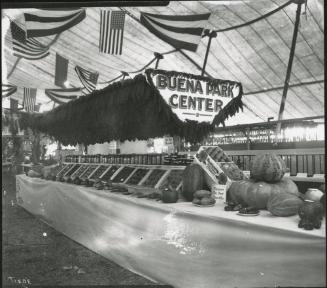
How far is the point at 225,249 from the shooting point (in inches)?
104

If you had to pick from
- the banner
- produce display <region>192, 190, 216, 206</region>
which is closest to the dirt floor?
produce display <region>192, 190, 216, 206</region>

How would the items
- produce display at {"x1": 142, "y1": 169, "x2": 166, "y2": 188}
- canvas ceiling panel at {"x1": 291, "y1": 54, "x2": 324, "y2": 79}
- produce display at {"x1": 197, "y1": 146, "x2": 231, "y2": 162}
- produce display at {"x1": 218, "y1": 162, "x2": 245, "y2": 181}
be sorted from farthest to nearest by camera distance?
canvas ceiling panel at {"x1": 291, "y1": 54, "x2": 324, "y2": 79}, produce display at {"x1": 142, "y1": 169, "x2": 166, "y2": 188}, produce display at {"x1": 197, "y1": 146, "x2": 231, "y2": 162}, produce display at {"x1": 218, "y1": 162, "x2": 245, "y2": 181}

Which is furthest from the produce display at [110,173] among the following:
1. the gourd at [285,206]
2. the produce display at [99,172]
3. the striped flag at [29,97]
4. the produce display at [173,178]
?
the striped flag at [29,97]

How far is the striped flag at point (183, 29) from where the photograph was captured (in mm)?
5895

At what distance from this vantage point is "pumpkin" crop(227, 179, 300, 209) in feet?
9.48

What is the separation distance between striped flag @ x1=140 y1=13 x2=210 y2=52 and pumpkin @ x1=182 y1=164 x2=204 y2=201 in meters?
2.93

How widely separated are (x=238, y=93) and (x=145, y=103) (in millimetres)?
1152

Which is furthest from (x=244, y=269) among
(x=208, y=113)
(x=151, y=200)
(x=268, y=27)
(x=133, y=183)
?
(x=268, y=27)

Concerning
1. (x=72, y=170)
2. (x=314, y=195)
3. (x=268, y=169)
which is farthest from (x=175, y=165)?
(x=72, y=170)

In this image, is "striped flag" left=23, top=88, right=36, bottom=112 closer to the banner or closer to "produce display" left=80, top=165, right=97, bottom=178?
"produce display" left=80, top=165, right=97, bottom=178

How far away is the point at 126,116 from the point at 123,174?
1.13 m

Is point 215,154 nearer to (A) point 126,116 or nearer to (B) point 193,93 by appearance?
(B) point 193,93

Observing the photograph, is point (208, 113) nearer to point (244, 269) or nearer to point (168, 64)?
point (244, 269)

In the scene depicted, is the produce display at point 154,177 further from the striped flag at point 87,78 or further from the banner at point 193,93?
the striped flag at point 87,78
